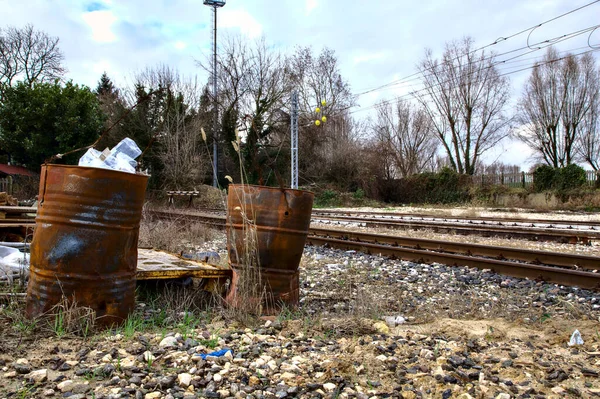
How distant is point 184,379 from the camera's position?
2.50 m

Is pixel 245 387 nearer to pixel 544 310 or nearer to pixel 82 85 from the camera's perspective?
pixel 544 310

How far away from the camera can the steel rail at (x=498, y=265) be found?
559 cm

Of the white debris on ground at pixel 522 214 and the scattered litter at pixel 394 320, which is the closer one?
the scattered litter at pixel 394 320

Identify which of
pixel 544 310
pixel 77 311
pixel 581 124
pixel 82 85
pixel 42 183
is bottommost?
pixel 544 310

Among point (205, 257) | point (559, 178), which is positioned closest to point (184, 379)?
point (205, 257)

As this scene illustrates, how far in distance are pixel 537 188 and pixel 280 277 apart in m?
24.3

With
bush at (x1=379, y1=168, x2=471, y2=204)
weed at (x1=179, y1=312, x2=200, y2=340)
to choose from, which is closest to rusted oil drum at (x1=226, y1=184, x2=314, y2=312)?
weed at (x1=179, y1=312, x2=200, y2=340)

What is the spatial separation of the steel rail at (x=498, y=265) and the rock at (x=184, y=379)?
4.97m

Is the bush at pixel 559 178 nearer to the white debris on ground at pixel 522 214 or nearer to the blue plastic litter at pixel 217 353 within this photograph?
the white debris on ground at pixel 522 214

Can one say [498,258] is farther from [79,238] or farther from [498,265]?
[79,238]

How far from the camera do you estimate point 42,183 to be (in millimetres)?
3537

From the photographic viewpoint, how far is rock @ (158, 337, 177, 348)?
3.00m

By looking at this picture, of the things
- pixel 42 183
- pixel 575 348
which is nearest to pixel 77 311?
pixel 42 183

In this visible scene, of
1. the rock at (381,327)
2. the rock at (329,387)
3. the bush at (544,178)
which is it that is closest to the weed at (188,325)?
the rock at (329,387)
